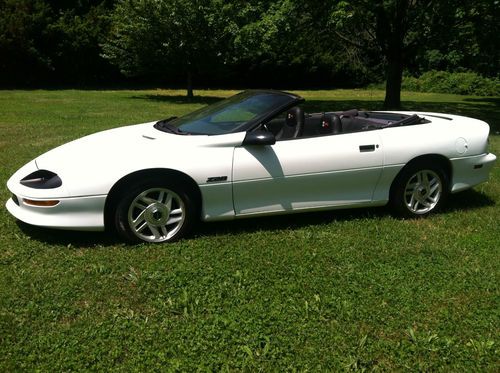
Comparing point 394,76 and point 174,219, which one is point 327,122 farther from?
point 394,76

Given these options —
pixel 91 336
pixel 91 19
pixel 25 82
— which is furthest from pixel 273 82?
pixel 91 336

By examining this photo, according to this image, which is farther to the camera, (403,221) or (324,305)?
(403,221)

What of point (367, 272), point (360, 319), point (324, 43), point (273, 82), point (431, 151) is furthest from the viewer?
point (273, 82)

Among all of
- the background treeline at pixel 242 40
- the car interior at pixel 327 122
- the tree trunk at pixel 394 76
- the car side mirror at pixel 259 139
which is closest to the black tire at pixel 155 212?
the car side mirror at pixel 259 139

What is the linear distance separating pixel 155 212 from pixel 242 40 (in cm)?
1192

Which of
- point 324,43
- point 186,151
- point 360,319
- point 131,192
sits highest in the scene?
point 324,43

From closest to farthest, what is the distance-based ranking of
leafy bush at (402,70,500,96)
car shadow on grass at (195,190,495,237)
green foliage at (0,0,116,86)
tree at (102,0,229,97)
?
car shadow on grass at (195,190,495,237)
tree at (102,0,229,97)
green foliage at (0,0,116,86)
leafy bush at (402,70,500,96)

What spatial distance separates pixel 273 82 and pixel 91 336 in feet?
111

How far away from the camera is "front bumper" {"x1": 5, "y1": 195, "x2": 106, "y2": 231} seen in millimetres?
3871

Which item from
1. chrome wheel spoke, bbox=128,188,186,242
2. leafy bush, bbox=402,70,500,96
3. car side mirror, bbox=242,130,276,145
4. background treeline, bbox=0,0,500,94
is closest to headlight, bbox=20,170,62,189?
chrome wheel spoke, bbox=128,188,186,242

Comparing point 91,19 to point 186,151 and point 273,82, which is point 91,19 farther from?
point 186,151

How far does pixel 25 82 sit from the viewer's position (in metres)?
28.2

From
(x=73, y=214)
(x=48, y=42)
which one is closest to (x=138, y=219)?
(x=73, y=214)

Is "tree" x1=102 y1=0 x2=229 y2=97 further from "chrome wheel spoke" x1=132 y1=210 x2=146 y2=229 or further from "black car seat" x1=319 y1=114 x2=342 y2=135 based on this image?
"chrome wheel spoke" x1=132 y1=210 x2=146 y2=229
